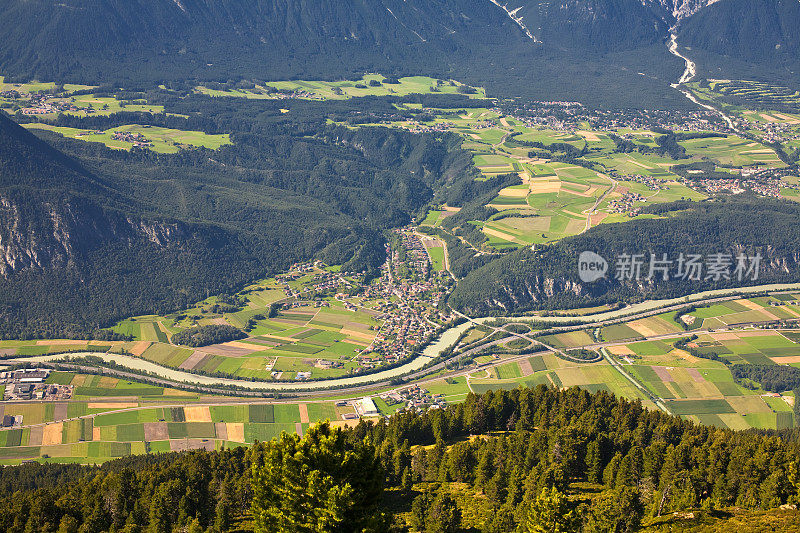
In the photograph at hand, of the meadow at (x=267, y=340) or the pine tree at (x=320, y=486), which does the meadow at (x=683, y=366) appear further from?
the pine tree at (x=320, y=486)

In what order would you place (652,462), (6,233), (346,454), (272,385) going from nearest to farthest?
(346,454)
(652,462)
(272,385)
(6,233)

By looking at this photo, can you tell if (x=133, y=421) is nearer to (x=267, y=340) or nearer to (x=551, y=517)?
(x=267, y=340)

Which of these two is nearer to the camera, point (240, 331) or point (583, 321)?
point (240, 331)

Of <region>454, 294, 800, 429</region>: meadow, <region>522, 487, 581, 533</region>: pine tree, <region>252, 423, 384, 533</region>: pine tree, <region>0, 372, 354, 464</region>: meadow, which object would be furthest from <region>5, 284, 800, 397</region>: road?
<region>252, 423, 384, 533</region>: pine tree

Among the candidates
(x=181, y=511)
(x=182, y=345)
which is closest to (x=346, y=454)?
(x=181, y=511)

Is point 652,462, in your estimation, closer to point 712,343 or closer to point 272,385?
point 272,385

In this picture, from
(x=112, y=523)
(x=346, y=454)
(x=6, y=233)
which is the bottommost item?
Result: (x=112, y=523)

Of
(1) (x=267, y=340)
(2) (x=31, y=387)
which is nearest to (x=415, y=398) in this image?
(1) (x=267, y=340)

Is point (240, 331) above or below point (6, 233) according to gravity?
below
